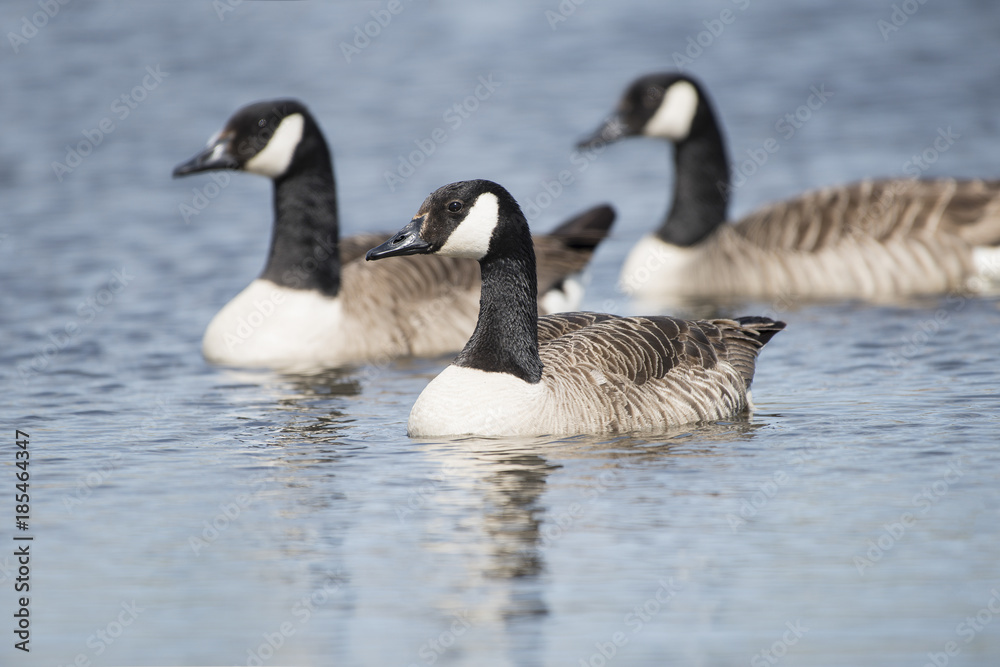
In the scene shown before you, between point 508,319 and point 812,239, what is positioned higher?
point 812,239

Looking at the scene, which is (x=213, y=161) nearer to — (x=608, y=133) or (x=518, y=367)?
(x=518, y=367)

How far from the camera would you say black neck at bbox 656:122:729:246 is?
15.7 m

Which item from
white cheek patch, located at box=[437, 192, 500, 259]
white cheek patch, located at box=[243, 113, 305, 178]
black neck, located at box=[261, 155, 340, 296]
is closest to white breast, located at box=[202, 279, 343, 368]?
black neck, located at box=[261, 155, 340, 296]

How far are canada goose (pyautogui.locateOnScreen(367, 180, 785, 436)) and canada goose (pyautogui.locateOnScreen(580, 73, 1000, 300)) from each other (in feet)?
18.6

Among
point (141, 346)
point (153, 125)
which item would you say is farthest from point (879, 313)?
point (153, 125)

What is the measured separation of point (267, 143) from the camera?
39.6 feet

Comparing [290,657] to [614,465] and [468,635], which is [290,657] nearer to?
[468,635]

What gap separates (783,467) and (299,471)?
8.86ft

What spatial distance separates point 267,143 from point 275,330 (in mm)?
1509

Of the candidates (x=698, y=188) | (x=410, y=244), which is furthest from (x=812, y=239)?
(x=410, y=244)

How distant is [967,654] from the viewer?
5.72 metres

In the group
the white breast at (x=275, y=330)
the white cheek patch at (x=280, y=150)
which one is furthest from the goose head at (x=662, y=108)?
the white breast at (x=275, y=330)

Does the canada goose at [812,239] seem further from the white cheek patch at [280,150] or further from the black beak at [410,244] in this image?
the black beak at [410,244]

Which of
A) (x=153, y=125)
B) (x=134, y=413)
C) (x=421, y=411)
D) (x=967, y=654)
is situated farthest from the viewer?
(x=153, y=125)
